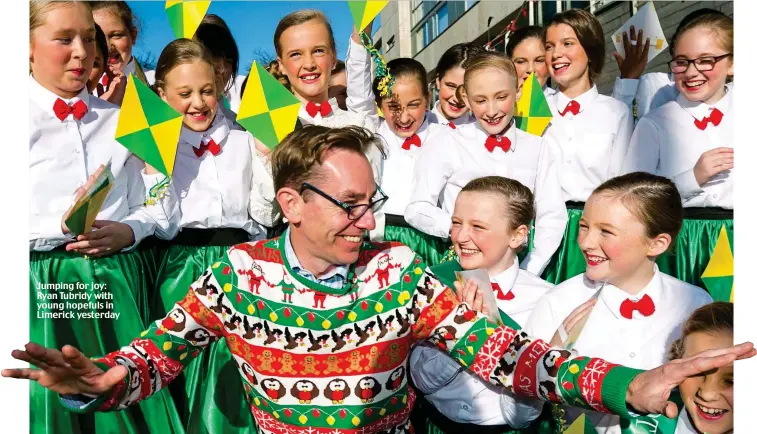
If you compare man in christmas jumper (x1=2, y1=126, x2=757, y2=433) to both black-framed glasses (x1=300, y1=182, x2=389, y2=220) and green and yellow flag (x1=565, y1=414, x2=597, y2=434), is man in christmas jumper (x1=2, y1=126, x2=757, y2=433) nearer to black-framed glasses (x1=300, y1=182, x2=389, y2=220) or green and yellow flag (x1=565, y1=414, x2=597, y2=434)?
black-framed glasses (x1=300, y1=182, x2=389, y2=220)

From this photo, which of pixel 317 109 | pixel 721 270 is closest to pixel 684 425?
pixel 721 270

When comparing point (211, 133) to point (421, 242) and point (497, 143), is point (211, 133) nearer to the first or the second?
point (421, 242)

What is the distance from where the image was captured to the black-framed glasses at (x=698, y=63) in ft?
10.00

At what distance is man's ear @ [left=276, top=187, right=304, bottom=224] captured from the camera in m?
2.32

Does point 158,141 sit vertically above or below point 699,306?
above

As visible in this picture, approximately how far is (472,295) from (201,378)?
1.29 m

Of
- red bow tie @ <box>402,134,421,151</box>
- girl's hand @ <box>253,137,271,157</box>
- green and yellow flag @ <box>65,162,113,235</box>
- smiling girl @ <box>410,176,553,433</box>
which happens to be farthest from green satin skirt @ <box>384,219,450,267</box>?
green and yellow flag @ <box>65,162,113,235</box>

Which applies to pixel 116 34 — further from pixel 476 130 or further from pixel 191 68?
pixel 476 130

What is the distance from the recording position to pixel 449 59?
10.9ft

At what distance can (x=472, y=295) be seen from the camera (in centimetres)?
244

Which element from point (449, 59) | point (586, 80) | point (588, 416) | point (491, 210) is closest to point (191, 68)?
point (449, 59)

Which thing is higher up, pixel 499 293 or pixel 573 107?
pixel 573 107

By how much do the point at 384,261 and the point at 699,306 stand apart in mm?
1289

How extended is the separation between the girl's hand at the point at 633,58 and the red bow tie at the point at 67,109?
7.30 feet
